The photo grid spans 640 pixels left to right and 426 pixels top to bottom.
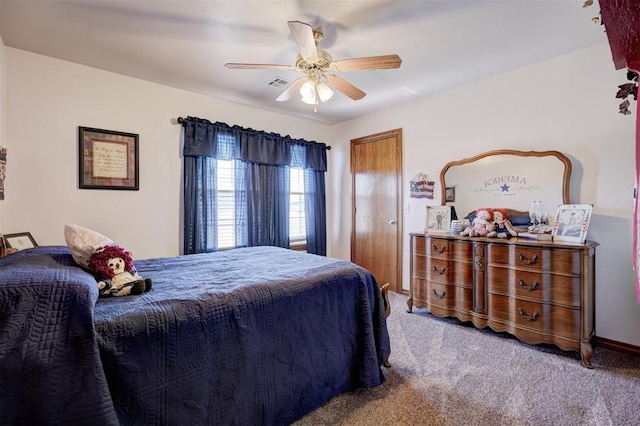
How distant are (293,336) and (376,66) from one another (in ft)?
5.97

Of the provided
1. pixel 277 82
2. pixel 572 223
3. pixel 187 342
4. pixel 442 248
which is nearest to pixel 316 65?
pixel 277 82

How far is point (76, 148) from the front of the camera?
8.79ft

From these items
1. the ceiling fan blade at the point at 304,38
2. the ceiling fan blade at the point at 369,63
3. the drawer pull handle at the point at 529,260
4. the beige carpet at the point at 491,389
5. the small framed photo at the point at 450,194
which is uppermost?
the ceiling fan blade at the point at 304,38

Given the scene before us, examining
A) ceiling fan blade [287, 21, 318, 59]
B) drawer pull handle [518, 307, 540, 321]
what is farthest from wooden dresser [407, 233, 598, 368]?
ceiling fan blade [287, 21, 318, 59]

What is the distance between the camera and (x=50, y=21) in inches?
81.4

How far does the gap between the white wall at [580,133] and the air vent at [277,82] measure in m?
1.79

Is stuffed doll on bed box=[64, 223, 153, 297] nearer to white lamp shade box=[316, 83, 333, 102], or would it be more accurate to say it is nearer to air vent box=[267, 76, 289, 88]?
white lamp shade box=[316, 83, 333, 102]

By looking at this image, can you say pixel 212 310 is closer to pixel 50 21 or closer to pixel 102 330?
pixel 102 330

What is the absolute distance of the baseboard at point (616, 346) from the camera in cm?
226

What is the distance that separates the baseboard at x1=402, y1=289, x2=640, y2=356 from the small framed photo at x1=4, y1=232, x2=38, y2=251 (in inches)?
185

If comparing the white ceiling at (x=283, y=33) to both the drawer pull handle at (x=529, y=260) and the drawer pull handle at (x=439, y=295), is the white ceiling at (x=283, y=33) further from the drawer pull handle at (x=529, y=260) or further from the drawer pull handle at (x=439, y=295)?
the drawer pull handle at (x=439, y=295)

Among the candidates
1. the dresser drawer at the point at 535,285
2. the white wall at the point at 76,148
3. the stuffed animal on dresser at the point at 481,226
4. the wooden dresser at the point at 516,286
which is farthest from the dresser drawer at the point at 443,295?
the white wall at the point at 76,148

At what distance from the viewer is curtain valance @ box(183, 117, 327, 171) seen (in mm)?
3283

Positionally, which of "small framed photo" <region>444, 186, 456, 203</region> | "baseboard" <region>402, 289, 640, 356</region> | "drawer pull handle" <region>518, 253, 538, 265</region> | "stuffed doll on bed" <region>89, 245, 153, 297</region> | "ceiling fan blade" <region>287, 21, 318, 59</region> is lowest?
"baseboard" <region>402, 289, 640, 356</region>
